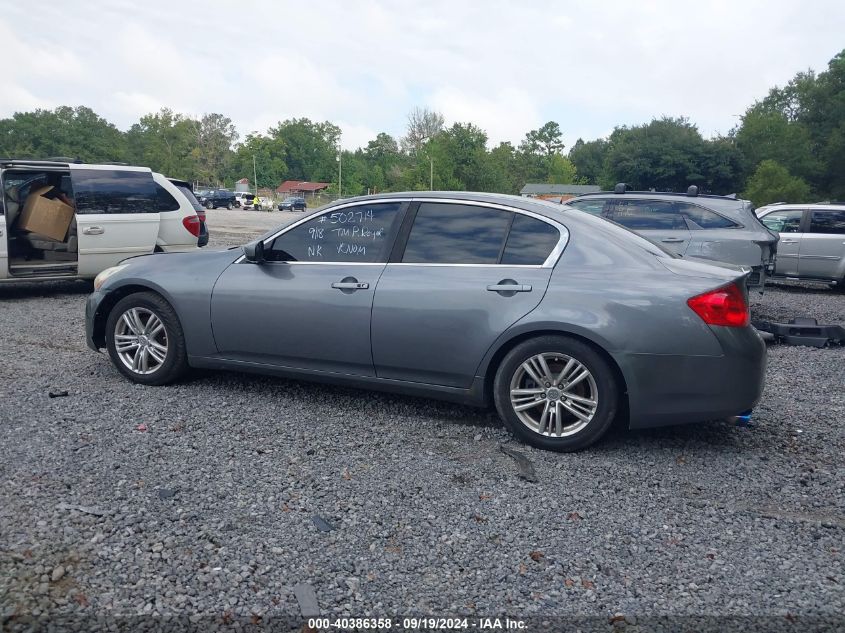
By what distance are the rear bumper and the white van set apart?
7.96 m

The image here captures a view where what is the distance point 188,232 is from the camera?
406 inches

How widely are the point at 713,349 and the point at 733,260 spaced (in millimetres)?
5696

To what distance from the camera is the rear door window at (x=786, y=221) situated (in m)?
12.7

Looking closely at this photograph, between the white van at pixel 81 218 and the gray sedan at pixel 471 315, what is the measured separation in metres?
4.63

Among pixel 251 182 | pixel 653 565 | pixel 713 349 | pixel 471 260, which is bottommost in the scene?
pixel 653 565

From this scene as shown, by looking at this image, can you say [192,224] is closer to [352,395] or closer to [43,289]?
[43,289]

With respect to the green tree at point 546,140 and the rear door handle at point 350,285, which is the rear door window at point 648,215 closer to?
the rear door handle at point 350,285

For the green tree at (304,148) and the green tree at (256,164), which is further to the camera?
the green tree at (304,148)

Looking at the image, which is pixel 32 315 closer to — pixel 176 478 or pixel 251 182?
pixel 176 478

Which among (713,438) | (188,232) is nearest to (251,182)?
(188,232)

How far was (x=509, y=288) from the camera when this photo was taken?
13.8 feet

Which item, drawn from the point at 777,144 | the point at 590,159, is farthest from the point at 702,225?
the point at 590,159

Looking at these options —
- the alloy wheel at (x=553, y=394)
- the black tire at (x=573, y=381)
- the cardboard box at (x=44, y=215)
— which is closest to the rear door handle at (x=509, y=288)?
the black tire at (x=573, y=381)

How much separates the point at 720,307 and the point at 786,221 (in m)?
10.4
